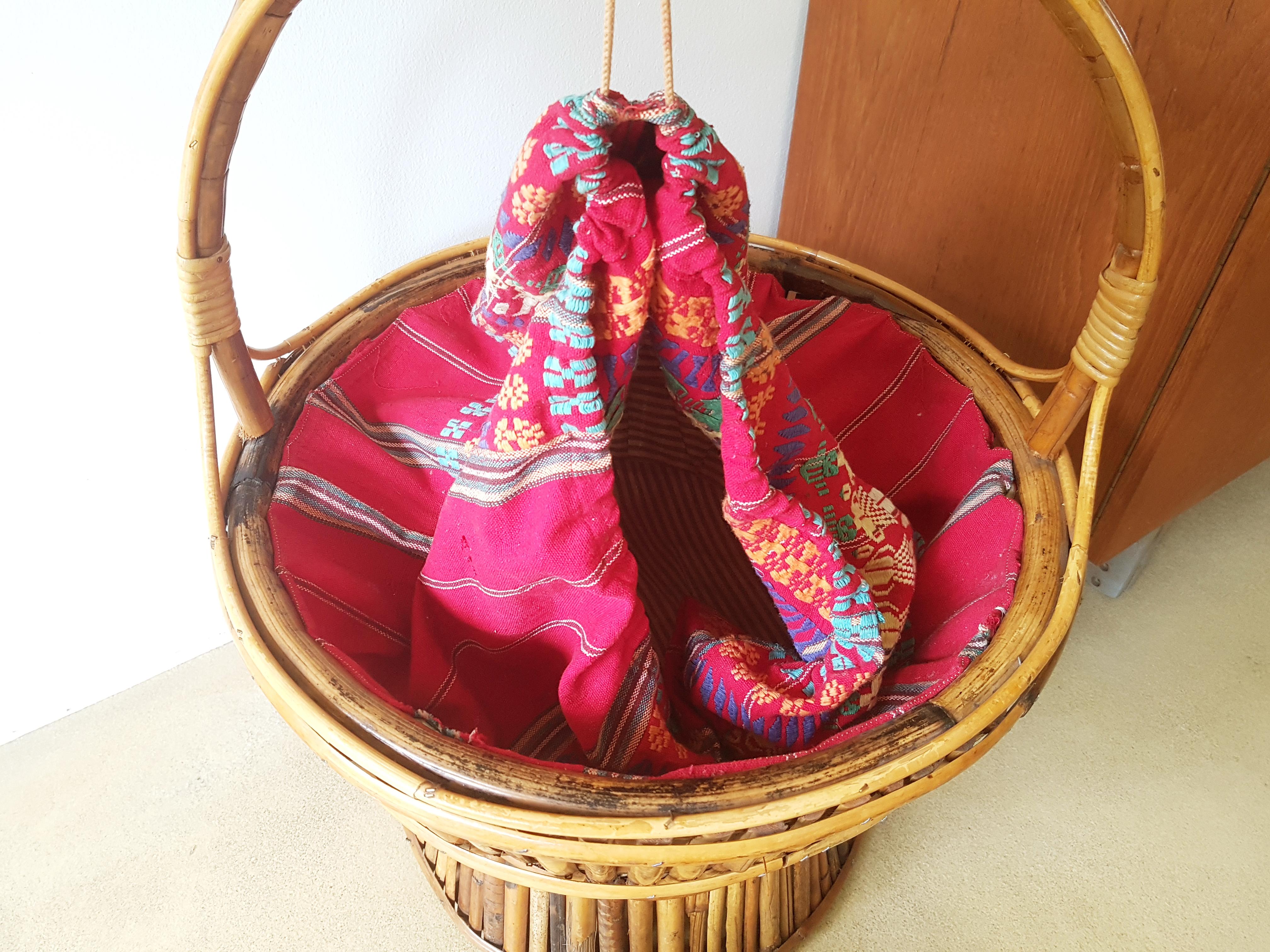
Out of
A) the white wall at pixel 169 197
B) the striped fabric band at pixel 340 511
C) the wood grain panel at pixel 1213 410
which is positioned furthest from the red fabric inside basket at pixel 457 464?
the wood grain panel at pixel 1213 410

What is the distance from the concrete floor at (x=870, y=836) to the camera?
78 cm

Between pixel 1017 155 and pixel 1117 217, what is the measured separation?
0.23m

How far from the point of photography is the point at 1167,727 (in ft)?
3.04

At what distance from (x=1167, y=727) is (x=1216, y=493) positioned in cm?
42

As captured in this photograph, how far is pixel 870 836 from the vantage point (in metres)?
0.84

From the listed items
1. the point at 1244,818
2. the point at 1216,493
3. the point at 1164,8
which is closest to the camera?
the point at 1164,8

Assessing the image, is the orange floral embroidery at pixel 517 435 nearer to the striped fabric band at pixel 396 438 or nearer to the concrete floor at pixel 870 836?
the striped fabric band at pixel 396 438

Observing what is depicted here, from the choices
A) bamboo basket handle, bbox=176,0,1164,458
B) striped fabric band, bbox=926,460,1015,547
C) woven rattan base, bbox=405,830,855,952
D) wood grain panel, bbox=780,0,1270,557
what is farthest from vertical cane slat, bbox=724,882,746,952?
wood grain panel, bbox=780,0,1270,557

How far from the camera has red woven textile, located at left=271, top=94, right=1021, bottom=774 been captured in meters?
0.51

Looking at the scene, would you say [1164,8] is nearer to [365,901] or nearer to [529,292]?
[529,292]

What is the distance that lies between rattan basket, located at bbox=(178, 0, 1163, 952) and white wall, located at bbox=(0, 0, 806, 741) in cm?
14

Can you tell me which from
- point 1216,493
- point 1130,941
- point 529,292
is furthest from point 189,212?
point 1216,493

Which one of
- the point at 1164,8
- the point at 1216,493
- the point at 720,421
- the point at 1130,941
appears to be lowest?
the point at 1130,941

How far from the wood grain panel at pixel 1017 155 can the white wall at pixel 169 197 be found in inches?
4.1
